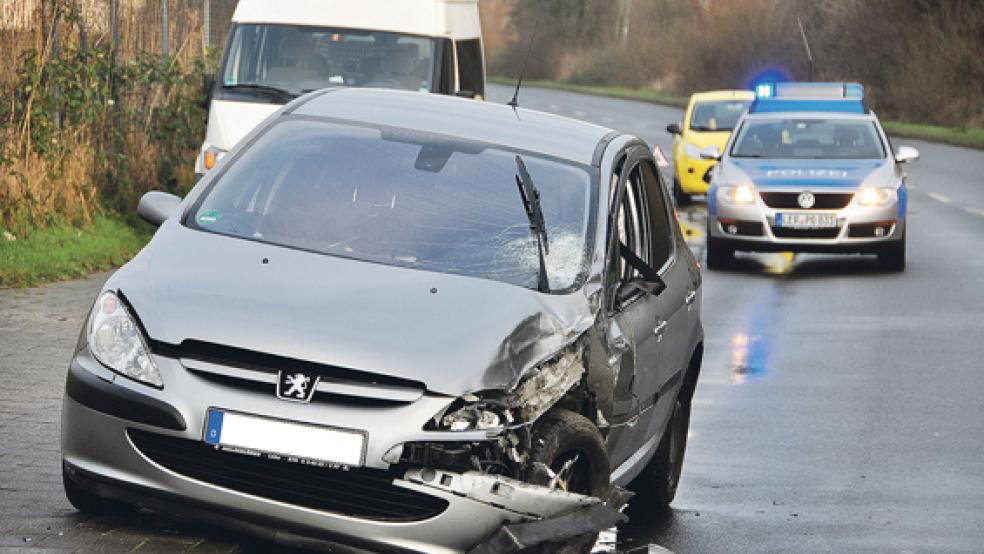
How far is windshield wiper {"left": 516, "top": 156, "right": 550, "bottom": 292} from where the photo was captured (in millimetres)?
7035

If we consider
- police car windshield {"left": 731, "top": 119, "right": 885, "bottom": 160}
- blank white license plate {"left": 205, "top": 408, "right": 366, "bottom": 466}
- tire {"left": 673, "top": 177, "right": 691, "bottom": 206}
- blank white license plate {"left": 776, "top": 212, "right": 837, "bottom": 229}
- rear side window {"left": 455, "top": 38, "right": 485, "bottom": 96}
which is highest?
blank white license plate {"left": 205, "top": 408, "right": 366, "bottom": 466}

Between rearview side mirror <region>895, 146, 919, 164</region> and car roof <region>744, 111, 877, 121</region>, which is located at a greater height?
car roof <region>744, 111, 877, 121</region>

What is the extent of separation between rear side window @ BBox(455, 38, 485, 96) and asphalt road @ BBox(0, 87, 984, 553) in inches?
124

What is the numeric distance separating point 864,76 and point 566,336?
60190mm

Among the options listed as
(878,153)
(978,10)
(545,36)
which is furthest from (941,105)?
(545,36)

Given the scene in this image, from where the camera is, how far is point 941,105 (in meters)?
57.2

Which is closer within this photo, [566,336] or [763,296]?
[566,336]

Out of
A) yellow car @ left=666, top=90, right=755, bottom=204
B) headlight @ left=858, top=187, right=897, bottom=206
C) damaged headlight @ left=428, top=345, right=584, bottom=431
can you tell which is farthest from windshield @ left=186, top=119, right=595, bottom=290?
yellow car @ left=666, top=90, right=755, bottom=204

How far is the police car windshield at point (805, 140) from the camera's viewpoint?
2080 cm

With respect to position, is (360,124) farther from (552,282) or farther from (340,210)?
(552,282)

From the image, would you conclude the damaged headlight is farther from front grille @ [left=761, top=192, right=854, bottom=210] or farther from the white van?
front grille @ [left=761, top=192, right=854, bottom=210]

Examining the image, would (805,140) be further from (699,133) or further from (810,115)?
(699,133)

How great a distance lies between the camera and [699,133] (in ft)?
94.6

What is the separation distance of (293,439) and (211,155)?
40.1 feet
